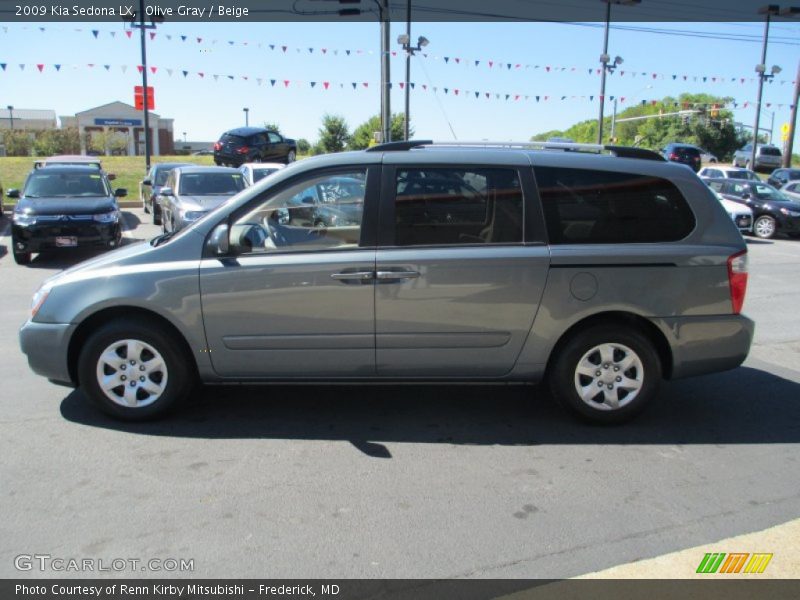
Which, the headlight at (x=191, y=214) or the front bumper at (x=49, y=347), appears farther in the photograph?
the headlight at (x=191, y=214)

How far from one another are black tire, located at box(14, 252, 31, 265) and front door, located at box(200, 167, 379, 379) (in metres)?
8.63

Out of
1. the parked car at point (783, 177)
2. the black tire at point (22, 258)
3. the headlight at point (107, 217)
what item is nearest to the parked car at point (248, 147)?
the headlight at point (107, 217)

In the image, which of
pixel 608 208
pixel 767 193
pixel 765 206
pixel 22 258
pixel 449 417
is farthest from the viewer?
pixel 767 193

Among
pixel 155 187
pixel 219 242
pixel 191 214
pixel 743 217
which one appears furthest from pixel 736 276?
pixel 743 217

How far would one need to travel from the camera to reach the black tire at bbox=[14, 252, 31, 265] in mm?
11315

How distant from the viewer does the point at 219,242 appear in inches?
173

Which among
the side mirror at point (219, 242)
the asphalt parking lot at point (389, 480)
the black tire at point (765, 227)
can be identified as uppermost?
the side mirror at point (219, 242)

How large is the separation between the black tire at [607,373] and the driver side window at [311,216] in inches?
64.8

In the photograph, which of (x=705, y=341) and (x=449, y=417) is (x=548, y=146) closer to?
(x=705, y=341)

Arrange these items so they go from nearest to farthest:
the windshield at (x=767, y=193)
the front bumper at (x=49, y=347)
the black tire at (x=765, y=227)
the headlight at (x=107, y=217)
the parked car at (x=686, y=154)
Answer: the front bumper at (x=49, y=347) → the headlight at (x=107, y=217) → the black tire at (x=765, y=227) → the windshield at (x=767, y=193) → the parked car at (x=686, y=154)

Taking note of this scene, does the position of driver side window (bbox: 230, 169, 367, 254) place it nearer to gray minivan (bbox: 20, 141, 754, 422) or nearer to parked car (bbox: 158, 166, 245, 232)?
gray minivan (bbox: 20, 141, 754, 422)

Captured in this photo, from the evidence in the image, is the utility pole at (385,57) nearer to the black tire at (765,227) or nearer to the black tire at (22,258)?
the black tire at (22,258)

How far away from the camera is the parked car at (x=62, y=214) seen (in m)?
11.2

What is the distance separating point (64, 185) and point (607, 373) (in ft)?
37.3
